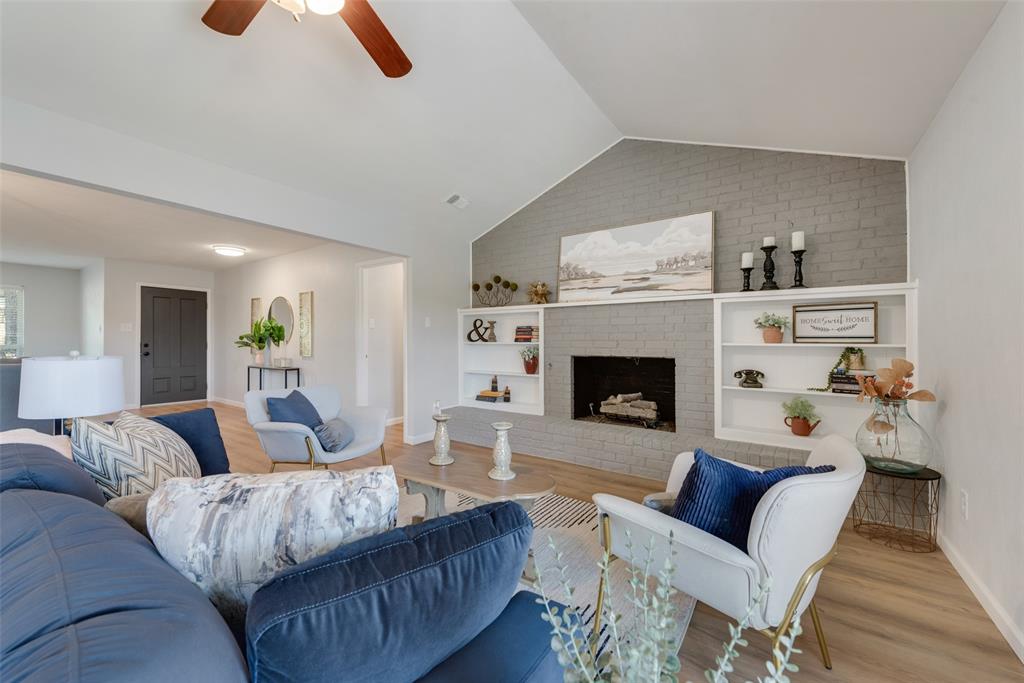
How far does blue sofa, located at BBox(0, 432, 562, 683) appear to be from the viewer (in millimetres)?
503

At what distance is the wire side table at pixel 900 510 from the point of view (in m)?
2.41

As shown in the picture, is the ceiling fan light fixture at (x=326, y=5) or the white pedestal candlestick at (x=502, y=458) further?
the white pedestal candlestick at (x=502, y=458)

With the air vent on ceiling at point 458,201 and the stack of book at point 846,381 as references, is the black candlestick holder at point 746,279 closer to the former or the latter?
the stack of book at point 846,381

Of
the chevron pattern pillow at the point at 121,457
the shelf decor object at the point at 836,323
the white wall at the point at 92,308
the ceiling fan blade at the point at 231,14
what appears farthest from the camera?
the white wall at the point at 92,308

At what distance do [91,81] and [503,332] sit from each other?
12.3 ft

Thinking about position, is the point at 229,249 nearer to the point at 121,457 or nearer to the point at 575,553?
the point at 121,457

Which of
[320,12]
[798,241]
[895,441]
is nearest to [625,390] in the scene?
[798,241]

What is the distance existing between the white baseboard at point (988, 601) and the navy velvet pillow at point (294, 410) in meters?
3.73

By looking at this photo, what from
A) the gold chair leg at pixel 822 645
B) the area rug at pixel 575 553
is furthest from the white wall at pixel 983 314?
the area rug at pixel 575 553

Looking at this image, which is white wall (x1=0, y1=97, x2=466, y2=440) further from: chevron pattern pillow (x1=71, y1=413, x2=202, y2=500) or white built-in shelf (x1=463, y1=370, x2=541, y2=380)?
chevron pattern pillow (x1=71, y1=413, x2=202, y2=500)

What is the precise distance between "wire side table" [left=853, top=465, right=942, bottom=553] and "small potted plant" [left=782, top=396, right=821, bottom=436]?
0.56 meters

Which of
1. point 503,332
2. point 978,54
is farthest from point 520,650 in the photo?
point 503,332

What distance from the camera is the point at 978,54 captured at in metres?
1.89

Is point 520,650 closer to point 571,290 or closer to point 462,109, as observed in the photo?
point 462,109
